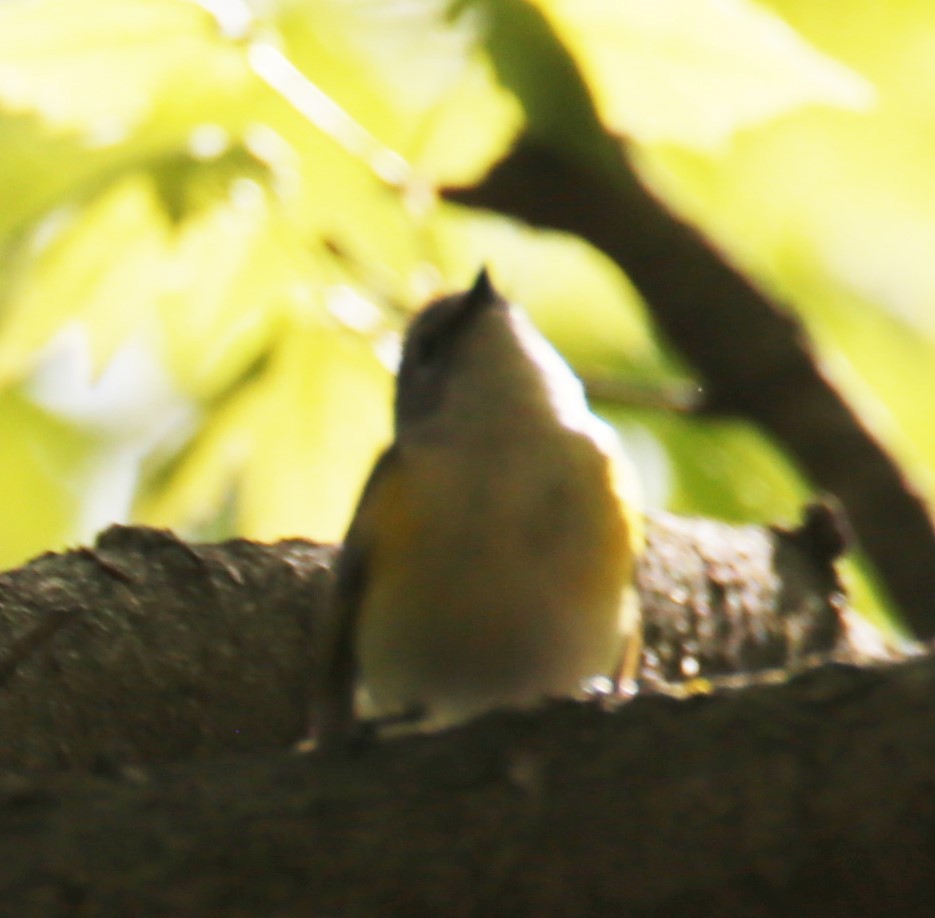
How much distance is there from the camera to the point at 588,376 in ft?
7.39

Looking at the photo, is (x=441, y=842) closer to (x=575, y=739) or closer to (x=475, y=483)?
(x=575, y=739)

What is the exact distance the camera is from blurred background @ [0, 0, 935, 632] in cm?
175

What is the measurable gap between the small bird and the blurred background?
14.9 inches

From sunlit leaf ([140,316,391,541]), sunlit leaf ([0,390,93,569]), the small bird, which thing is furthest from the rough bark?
sunlit leaf ([0,390,93,569])

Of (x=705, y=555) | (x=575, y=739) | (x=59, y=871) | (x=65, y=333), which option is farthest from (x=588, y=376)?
(x=59, y=871)

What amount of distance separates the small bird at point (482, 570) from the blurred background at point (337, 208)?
38 cm

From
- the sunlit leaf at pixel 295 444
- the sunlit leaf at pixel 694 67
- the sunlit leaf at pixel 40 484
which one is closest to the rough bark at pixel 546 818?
the sunlit leaf at pixel 694 67

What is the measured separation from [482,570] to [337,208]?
2.64ft

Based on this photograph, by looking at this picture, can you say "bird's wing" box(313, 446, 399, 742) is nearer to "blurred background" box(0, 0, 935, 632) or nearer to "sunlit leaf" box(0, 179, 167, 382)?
"blurred background" box(0, 0, 935, 632)

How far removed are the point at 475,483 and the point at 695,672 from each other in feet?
2.43

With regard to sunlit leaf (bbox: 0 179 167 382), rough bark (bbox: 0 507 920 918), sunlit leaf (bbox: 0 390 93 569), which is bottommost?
rough bark (bbox: 0 507 920 918)

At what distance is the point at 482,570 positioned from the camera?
1591mm

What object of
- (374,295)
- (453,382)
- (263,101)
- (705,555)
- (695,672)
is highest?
(263,101)

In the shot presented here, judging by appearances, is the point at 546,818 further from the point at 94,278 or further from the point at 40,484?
the point at 40,484
